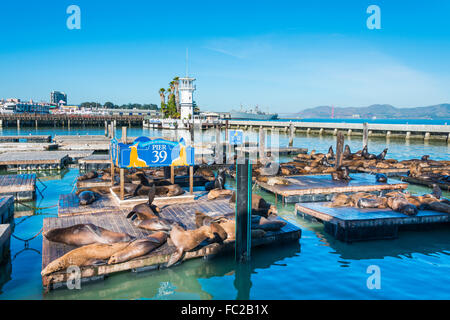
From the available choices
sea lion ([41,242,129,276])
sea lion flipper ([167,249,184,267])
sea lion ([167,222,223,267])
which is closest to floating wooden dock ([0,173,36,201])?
sea lion ([41,242,129,276])

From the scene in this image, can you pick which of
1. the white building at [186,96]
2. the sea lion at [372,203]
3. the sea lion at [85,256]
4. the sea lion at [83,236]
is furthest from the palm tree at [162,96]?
the sea lion at [85,256]

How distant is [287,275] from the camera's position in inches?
252

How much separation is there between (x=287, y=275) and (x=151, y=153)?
472 cm

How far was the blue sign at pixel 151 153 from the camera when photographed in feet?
28.2

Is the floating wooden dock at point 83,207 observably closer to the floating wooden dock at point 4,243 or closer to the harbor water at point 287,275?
the harbor water at point 287,275

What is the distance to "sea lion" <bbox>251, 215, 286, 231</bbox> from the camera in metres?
7.39

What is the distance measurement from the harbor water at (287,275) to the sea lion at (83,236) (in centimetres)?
65

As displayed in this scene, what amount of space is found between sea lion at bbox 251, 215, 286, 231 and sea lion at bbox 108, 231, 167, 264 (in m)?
2.14

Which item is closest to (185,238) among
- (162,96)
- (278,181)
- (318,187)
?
(278,181)

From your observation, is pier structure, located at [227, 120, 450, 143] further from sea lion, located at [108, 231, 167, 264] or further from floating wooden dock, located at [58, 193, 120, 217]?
sea lion, located at [108, 231, 167, 264]

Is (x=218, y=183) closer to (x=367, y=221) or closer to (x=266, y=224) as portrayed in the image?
(x=266, y=224)
